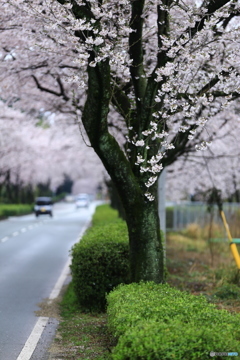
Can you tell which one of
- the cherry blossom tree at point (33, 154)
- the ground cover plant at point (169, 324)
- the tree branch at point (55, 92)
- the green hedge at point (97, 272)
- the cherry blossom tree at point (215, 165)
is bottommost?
the ground cover plant at point (169, 324)

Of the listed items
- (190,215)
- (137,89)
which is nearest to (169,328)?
(137,89)

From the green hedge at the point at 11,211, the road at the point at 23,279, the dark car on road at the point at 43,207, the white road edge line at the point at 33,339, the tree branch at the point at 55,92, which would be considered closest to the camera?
the white road edge line at the point at 33,339

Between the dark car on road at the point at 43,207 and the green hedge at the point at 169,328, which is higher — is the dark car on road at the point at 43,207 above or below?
above

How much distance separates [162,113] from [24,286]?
577 centimetres

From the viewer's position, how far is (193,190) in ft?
103

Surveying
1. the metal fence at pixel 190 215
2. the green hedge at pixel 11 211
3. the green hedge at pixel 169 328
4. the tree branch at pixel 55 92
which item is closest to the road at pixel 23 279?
the green hedge at pixel 169 328

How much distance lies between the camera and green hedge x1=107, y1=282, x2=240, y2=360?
4.17m

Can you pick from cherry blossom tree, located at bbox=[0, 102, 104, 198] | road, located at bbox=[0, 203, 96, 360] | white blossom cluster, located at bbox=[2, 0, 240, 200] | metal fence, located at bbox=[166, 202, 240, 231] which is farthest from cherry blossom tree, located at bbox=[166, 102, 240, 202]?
cherry blossom tree, located at bbox=[0, 102, 104, 198]

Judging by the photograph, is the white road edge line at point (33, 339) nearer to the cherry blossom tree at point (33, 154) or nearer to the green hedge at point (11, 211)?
the cherry blossom tree at point (33, 154)

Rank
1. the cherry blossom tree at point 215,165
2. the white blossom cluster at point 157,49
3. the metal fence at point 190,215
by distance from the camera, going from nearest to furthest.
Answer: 1. the white blossom cluster at point 157,49
2. the cherry blossom tree at point 215,165
3. the metal fence at point 190,215

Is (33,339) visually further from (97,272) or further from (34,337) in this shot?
(97,272)

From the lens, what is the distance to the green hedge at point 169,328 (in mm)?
4168

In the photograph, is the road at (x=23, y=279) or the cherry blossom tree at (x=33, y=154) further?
the cherry blossom tree at (x=33, y=154)

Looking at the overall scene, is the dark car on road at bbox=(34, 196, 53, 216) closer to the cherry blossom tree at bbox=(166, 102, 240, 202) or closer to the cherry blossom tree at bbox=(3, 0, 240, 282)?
the cherry blossom tree at bbox=(166, 102, 240, 202)
